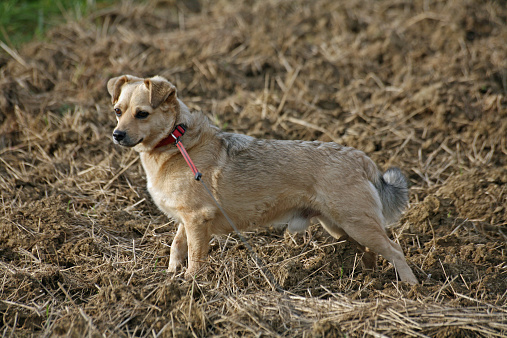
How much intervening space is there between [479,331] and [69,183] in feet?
16.4

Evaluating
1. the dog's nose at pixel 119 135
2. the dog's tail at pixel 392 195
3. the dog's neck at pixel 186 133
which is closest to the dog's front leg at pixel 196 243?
the dog's neck at pixel 186 133

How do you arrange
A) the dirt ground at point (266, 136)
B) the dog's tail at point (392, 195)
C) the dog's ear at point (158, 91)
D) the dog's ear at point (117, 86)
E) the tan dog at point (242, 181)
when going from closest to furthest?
the dirt ground at point (266, 136), the dog's ear at point (158, 91), the tan dog at point (242, 181), the dog's ear at point (117, 86), the dog's tail at point (392, 195)

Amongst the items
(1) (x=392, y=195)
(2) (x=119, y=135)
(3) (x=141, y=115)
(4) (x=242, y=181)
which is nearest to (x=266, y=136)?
(4) (x=242, y=181)

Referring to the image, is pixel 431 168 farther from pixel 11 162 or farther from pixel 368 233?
pixel 11 162

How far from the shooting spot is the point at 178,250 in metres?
5.30

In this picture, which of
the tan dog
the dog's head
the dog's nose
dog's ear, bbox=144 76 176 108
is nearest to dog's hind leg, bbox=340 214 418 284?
the tan dog

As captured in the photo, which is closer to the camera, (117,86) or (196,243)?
(196,243)

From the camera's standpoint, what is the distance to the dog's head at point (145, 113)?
474cm

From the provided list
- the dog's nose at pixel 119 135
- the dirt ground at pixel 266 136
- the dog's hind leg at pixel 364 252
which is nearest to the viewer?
the dirt ground at pixel 266 136

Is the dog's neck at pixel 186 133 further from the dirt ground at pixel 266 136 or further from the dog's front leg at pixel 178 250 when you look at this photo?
the dirt ground at pixel 266 136

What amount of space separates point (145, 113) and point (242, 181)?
3.87 feet

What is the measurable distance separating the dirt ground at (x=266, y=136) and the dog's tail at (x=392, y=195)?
541 mm

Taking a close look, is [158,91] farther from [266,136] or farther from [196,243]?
[266,136]

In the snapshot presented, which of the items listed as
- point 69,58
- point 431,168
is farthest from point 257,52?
point 431,168
